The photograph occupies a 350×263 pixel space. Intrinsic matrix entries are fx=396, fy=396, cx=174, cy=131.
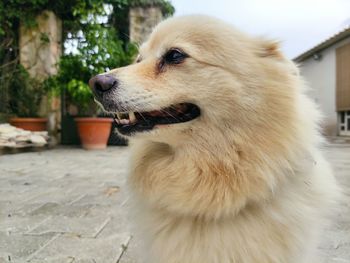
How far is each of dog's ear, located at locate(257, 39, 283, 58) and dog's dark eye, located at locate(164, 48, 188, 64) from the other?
0.32 meters

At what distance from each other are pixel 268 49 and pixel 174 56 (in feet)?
1.29

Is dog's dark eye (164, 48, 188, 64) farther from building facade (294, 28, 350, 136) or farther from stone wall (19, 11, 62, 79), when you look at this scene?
building facade (294, 28, 350, 136)

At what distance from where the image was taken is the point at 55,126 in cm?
820

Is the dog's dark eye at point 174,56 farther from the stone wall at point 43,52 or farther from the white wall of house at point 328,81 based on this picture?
the white wall of house at point 328,81

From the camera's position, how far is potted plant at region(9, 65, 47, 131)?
762cm

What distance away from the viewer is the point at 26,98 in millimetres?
7730

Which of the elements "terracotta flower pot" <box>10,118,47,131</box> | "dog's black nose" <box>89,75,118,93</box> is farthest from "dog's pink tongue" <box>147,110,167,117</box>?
"terracotta flower pot" <box>10,118,47,131</box>

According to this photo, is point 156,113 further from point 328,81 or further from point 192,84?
point 328,81

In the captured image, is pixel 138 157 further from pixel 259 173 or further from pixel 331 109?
pixel 331 109

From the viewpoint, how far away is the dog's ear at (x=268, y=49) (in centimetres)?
164

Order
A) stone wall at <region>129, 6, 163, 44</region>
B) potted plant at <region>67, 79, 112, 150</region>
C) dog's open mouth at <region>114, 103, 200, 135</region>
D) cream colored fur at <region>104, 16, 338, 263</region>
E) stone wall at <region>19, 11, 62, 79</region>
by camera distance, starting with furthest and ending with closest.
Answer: stone wall at <region>129, 6, 163, 44</region> → stone wall at <region>19, 11, 62, 79</region> → potted plant at <region>67, 79, 112, 150</region> → dog's open mouth at <region>114, 103, 200, 135</region> → cream colored fur at <region>104, 16, 338, 263</region>

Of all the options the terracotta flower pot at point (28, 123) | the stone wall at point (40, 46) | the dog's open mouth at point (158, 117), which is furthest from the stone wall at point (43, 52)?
the dog's open mouth at point (158, 117)

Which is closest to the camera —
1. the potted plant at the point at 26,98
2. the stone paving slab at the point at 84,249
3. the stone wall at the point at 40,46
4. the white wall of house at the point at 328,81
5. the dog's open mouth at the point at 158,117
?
the dog's open mouth at the point at 158,117

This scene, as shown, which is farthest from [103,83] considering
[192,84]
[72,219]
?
[72,219]
